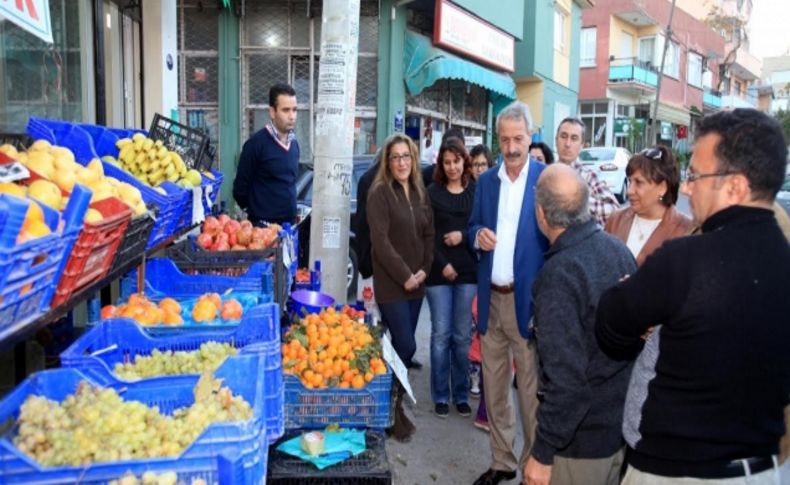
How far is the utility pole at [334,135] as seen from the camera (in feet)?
16.4

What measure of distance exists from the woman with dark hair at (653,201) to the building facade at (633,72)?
1071 inches

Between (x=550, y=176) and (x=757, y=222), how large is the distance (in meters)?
Answer: 0.91

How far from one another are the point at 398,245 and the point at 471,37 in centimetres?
1127

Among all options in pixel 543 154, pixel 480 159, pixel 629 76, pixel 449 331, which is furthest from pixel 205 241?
pixel 629 76

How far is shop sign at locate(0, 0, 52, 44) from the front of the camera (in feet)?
7.75

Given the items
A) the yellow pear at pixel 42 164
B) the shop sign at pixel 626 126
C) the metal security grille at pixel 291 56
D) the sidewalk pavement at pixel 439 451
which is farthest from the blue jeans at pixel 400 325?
the shop sign at pixel 626 126

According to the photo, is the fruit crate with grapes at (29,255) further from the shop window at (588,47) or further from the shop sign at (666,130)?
the shop sign at (666,130)

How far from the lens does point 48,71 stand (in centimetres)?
496

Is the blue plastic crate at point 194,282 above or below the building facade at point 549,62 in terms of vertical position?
A: below

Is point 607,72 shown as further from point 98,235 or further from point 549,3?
point 98,235

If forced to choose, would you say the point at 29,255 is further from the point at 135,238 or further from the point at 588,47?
the point at 588,47

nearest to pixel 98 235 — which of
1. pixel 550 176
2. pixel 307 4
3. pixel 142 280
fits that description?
pixel 142 280

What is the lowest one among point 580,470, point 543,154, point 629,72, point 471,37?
point 580,470

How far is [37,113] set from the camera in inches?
190
